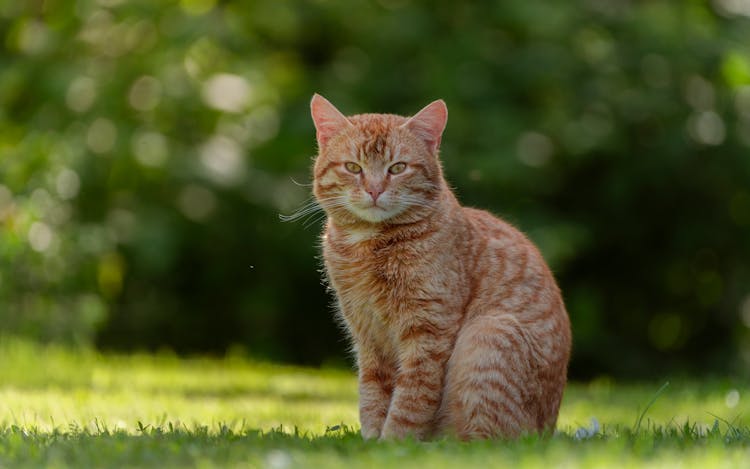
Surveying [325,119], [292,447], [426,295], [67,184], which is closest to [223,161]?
[67,184]

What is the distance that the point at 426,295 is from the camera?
14.6ft

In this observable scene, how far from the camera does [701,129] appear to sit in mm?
9430

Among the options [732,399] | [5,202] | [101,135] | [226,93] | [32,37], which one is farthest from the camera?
[32,37]

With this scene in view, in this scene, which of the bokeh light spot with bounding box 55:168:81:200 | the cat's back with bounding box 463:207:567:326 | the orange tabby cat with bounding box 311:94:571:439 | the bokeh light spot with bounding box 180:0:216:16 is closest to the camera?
the orange tabby cat with bounding box 311:94:571:439

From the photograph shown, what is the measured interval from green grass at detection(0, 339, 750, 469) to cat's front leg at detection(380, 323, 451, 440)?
0.23 m

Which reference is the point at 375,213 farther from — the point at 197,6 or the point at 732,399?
the point at 197,6

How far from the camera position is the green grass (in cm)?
367

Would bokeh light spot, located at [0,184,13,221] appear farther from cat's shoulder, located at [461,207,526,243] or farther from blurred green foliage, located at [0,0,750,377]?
cat's shoulder, located at [461,207,526,243]

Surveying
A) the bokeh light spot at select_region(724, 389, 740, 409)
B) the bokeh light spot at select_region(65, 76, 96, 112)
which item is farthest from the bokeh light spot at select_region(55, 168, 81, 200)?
the bokeh light spot at select_region(724, 389, 740, 409)

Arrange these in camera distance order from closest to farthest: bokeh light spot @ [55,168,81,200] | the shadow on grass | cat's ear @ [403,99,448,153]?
1. the shadow on grass
2. cat's ear @ [403,99,448,153]
3. bokeh light spot @ [55,168,81,200]

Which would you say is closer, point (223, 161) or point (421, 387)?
point (421, 387)

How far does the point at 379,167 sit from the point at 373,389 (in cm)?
97

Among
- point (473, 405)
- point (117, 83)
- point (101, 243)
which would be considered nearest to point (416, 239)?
point (473, 405)

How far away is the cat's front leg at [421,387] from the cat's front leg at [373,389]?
0.69 feet
